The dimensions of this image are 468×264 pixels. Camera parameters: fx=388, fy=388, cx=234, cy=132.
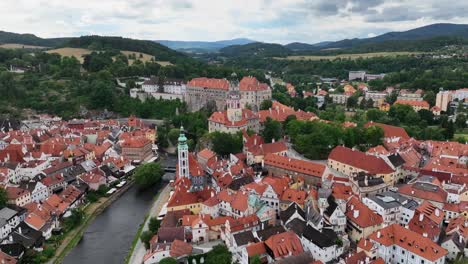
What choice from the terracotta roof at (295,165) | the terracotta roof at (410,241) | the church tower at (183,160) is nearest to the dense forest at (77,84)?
the church tower at (183,160)

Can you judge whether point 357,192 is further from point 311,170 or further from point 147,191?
point 147,191

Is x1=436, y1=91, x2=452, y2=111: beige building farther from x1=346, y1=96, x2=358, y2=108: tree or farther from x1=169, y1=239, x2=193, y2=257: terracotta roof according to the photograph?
x1=169, y1=239, x2=193, y2=257: terracotta roof

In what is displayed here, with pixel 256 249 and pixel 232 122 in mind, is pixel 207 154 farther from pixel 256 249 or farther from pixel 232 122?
pixel 256 249

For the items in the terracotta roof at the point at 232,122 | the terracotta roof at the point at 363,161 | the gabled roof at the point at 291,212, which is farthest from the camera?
the terracotta roof at the point at 232,122

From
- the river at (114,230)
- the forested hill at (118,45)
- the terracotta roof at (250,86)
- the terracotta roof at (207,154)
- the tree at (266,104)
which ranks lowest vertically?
the river at (114,230)

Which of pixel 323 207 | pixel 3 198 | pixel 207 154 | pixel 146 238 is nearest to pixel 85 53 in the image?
pixel 207 154

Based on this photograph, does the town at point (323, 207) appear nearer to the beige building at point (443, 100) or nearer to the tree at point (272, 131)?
the tree at point (272, 131)
